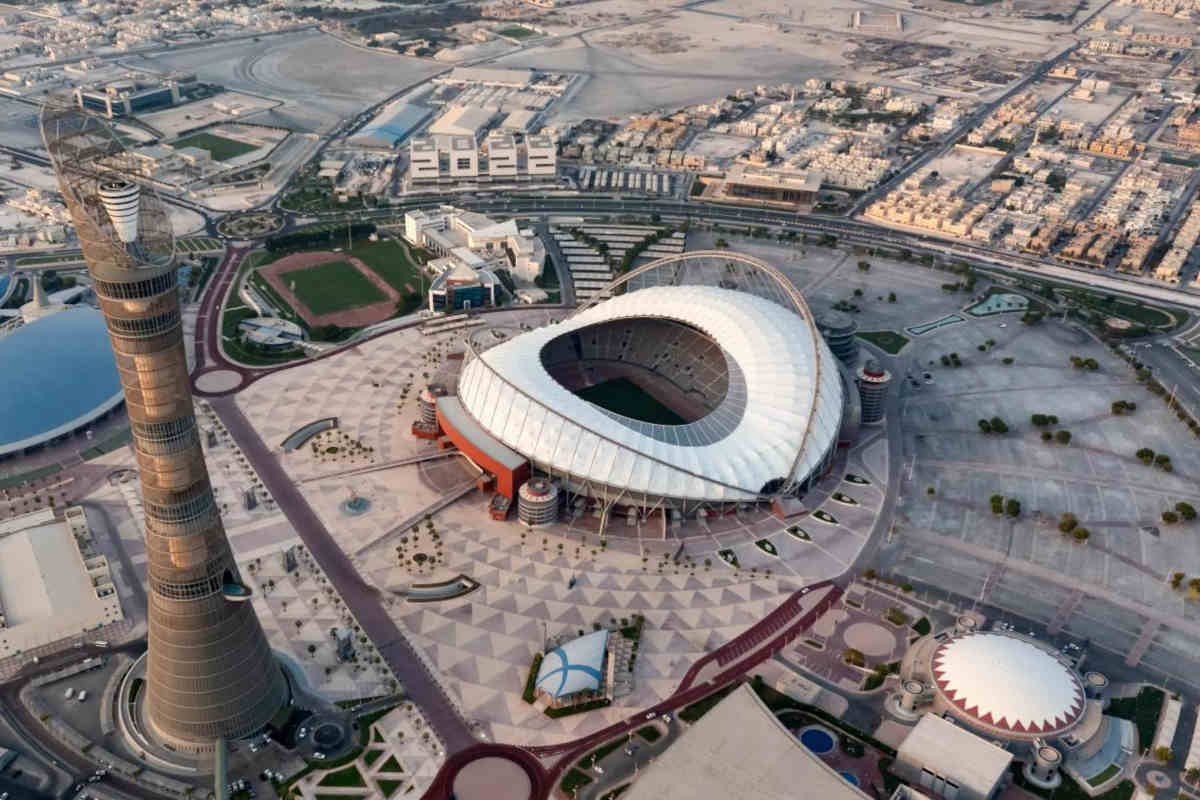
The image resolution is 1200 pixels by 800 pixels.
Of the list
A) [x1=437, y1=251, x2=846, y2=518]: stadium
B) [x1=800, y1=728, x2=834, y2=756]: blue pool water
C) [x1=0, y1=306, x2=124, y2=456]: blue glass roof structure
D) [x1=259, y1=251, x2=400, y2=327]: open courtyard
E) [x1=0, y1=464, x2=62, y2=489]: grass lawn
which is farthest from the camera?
[x1=259, y1=251, x2=400, y2=327]: open courtyard

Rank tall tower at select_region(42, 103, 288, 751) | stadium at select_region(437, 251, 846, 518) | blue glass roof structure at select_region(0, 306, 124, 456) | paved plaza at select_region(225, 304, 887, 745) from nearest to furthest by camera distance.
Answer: tall tower at select_region(42, 103, 288, 751) → paved plaza at select_region(225, 304, 887, 745) → stadium at select_region(437, 251, 846, 518) → blue glass roof structure at select_region(0, 306, 124, 456)

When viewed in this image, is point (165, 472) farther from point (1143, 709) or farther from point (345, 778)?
point (1143, 709)

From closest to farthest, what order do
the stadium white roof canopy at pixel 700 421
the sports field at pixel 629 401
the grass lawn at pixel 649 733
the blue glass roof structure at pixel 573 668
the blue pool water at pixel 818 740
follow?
1. the blue pool water at pixel 818 740
2. the grass lawn at pixel 649 733
3. the blue glass roof structure at pixel 573 668
4. the stadium white roof canopy at pixel 700 421
5. the sports field at pixel 629 401

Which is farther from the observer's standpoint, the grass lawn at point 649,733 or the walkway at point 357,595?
the walkway at point 357,595

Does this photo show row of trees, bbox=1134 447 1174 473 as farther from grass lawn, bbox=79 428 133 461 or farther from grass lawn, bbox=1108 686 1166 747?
grass lawn, bbox=79 428 133 461

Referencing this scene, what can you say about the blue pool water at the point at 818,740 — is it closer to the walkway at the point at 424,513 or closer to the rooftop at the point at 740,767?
the rooftop at the point at 740,767

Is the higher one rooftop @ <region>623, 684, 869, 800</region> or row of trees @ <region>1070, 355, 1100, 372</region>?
rooftop @ <region>623, 684, 869, 800</region>

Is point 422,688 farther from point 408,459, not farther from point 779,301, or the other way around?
point 779,301

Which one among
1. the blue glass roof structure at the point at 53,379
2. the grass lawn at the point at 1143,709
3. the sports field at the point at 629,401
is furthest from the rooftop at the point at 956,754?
the blue glass roof structure at the point at 53,379

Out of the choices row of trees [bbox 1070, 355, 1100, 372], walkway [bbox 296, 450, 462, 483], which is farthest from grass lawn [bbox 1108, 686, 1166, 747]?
walkway [bbox 296, 450, 462, 483]
